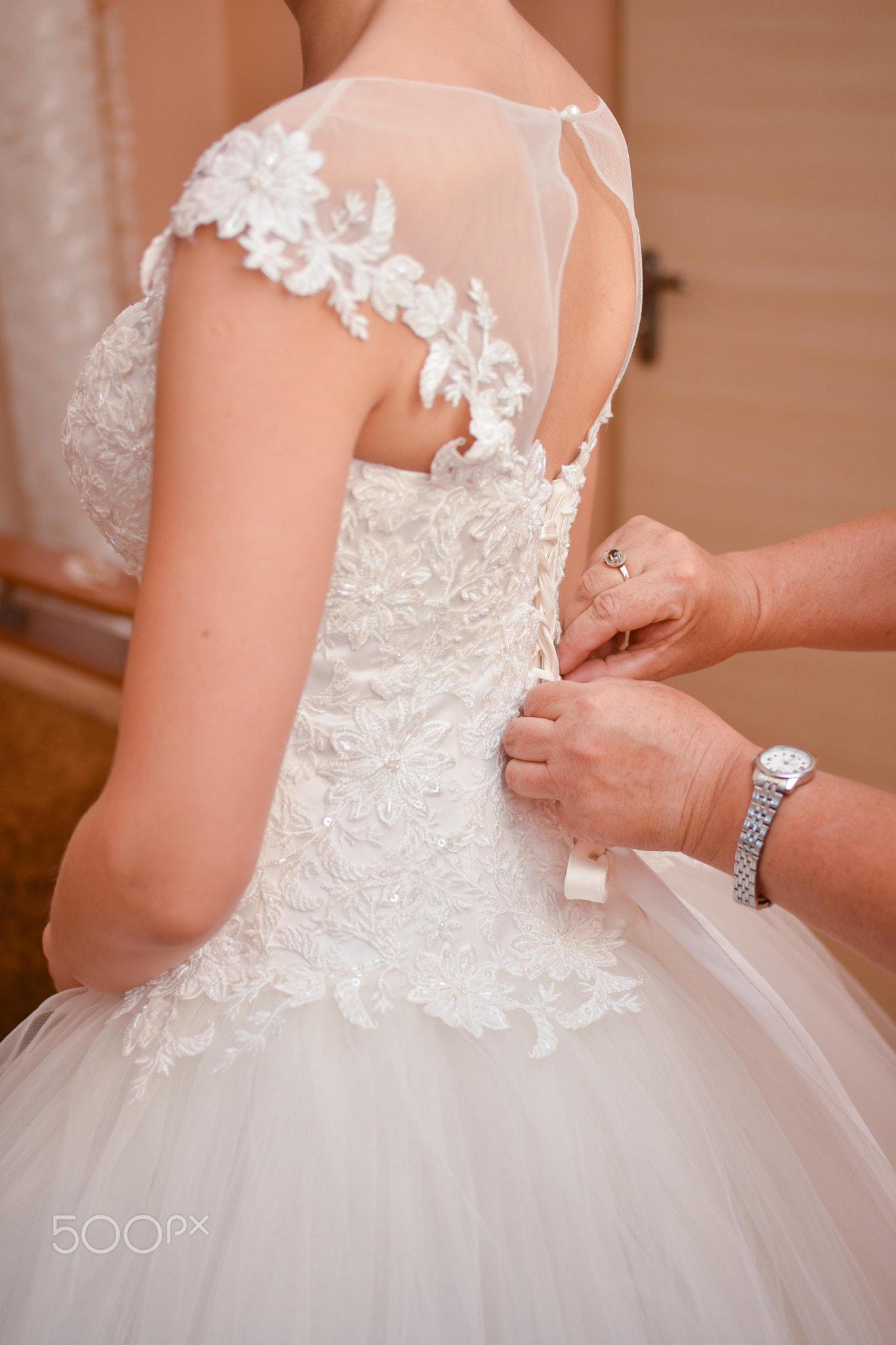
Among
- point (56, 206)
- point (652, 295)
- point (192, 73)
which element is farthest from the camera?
point (56, 206)

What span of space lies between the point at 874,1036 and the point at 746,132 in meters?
1.87

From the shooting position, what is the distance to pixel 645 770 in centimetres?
83

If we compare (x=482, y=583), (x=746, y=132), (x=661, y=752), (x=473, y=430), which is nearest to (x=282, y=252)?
(x=473, y=430)

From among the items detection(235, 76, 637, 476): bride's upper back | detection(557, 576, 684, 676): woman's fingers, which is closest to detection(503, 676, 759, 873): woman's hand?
detection(557, 576, 684, 676): woman's fingers

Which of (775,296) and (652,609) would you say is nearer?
(652,609)

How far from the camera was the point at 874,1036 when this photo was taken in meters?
1.09

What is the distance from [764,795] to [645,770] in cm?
10

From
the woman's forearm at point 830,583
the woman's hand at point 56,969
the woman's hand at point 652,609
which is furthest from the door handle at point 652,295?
the woman's hand at point 56,969

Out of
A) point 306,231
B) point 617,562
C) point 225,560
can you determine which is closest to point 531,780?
point 617,562

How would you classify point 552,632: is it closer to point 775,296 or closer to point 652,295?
point 775,296

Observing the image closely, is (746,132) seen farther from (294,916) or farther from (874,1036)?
(294,916)

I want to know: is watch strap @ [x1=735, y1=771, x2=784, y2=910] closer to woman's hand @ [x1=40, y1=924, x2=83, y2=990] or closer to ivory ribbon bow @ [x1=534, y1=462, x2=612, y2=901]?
ivory ribbon bow @ [x1=534, y1=462, x2=612, y2=901]

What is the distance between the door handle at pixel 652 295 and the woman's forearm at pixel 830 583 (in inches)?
51.8

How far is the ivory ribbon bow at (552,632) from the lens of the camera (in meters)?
0.89
